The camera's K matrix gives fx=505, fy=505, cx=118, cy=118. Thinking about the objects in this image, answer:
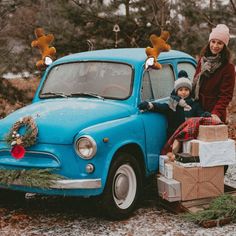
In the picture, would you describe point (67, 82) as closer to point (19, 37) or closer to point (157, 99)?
point (157, 99)

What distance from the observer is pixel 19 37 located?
16.9 m

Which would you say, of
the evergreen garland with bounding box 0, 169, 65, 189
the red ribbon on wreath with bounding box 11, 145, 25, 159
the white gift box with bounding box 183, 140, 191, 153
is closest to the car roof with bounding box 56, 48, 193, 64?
the white gift box with bounding box 183, 140, 191, 153

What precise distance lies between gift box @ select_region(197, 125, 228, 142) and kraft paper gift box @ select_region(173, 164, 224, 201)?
0.33 metres

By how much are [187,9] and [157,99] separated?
762 centimetres

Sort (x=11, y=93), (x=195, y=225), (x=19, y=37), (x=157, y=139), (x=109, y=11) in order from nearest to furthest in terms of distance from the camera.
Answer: (x=195, y=225)
(x=157, y=139)
(x=11, y=93)
(x=109, y=11)
(x=19, y=37)

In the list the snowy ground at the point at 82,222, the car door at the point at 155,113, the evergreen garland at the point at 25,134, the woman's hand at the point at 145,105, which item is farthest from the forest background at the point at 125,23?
the evergreen garland at the point at 25,134

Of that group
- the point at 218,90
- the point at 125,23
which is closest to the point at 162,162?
the point at 218,90

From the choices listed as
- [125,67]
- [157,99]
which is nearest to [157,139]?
[157,99]

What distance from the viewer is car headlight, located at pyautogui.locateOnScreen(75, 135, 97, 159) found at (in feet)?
16.3

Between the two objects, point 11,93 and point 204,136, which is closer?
point 204,136

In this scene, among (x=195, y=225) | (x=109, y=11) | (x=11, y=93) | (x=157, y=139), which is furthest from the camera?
(x=109, y=11)

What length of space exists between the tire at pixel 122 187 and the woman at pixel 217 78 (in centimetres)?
132

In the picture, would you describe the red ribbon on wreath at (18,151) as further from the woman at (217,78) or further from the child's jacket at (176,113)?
the woman at (217,78)

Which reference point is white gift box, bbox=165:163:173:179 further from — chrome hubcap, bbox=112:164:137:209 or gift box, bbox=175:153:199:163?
chrome hubcap, bbox=112:164:137:209
